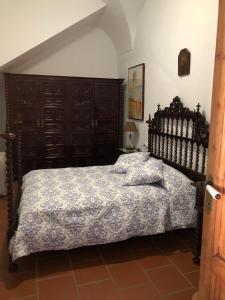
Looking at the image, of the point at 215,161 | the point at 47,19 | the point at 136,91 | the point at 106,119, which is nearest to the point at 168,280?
the point at 215,161

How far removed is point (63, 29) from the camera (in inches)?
156

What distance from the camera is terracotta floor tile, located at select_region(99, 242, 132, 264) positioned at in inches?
101

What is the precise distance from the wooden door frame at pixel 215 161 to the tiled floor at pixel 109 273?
0.77 m

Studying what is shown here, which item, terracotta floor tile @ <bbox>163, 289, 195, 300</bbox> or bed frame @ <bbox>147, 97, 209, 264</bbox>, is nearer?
terracotta floor tile @ <bbox>163, 289, 195, 300</bbox>

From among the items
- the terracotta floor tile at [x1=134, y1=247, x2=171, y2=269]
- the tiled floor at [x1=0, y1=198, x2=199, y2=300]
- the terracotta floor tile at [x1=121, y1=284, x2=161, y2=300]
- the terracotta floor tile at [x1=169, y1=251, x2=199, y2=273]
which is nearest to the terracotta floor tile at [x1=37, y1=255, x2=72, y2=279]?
the tiled floor at [x1=0, y1=198, x2=199, y2=300]

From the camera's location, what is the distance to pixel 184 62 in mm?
3033

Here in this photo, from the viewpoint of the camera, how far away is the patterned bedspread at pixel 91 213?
7.37 ft

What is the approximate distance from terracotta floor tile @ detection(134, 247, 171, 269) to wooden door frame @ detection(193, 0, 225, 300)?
3.30ft

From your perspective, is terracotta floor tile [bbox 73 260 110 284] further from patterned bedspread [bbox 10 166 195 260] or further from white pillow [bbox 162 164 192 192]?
white pillow [bbox 162 164 192 192]

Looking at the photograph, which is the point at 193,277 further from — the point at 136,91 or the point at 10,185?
the point at 136,91

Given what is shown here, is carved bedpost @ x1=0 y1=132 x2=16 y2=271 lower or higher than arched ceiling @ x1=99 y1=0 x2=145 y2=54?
lower

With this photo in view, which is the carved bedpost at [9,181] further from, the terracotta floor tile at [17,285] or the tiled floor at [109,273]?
the tiled floor at [109,273]

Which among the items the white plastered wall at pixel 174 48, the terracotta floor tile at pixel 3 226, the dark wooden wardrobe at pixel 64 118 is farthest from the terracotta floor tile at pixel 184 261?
the dark wooden wardrobe at pixel 64 118

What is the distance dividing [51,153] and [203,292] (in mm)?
3549
